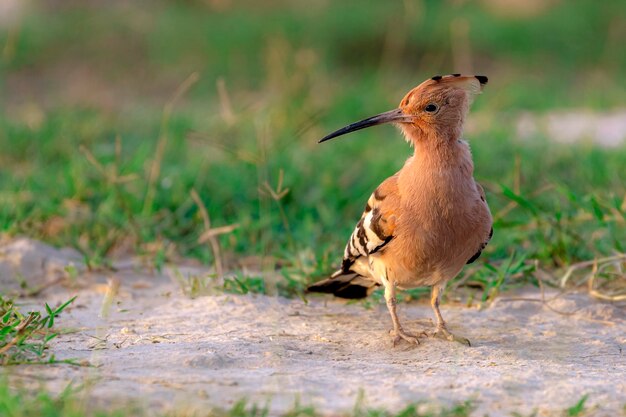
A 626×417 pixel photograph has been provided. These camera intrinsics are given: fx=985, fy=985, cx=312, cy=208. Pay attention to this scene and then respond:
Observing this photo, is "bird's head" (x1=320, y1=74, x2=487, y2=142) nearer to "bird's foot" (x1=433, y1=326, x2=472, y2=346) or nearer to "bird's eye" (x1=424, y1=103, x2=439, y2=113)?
"bird's eye" (x1=424, y1=103, x2=439, y2=113)

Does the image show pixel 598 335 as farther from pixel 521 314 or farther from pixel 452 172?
pixel 452 172

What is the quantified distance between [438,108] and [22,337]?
1.53 metres

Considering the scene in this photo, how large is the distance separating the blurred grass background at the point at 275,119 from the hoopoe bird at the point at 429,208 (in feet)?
1.85

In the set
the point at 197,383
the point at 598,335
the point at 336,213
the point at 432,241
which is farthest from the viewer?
the point at 336,213

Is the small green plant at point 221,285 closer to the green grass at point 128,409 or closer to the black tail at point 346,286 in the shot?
the black tail at point 346,286

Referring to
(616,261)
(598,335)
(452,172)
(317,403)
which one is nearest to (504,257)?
(616,261)

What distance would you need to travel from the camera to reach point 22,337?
2814 millimetres

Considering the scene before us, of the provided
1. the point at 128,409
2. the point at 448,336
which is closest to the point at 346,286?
the point at 448,336

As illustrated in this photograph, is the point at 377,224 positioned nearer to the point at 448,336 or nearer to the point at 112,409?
the point at 448,336

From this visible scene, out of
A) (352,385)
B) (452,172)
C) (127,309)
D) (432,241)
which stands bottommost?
(127,309)

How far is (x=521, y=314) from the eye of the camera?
3.68 m

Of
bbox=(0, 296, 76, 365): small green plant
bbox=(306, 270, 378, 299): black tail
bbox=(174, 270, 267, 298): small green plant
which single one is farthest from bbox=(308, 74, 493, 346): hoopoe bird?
bbox=(0, 296, 76, 365): small green plant

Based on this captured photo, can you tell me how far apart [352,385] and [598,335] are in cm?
118

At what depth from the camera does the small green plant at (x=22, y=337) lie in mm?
2748
